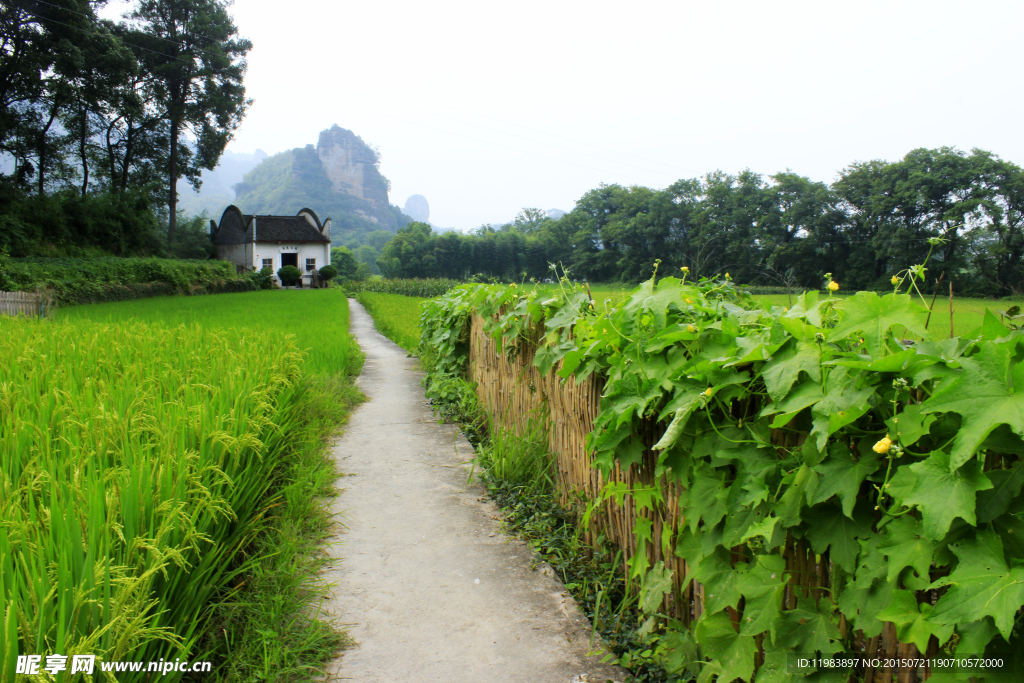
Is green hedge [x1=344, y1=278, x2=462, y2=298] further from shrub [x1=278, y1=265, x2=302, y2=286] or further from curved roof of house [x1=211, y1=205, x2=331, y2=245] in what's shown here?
curved roof of house [x1=211, y1=205, x2=331, y2=245]

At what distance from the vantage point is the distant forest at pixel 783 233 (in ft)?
76.4

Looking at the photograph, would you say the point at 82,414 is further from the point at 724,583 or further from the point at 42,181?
the point at 42,181

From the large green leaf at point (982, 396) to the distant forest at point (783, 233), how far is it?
0.43 m

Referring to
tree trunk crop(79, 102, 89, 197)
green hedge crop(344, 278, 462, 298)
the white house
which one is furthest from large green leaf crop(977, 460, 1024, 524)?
the white house

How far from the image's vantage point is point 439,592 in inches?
101

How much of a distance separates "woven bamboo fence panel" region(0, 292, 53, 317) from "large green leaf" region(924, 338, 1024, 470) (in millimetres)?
15281

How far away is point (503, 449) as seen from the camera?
3986 millimetres

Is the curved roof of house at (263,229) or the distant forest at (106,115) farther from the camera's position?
the curved roof of house at (263,229)

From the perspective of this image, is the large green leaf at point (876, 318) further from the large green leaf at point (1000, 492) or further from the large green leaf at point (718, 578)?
the large green leaf at point (718, 578)

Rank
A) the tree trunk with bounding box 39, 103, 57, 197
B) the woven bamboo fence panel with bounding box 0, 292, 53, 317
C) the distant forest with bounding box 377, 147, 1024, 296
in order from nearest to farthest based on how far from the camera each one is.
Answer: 1. the woven bamboo fence panel with bounding box 0, 292, 53, 317
2. the distant forest with bounding box 377, 147, 1024, 296
3. the tree trunk with bounding box 39, 103, 57, 197

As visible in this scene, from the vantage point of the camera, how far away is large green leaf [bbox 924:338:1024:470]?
0.98 m

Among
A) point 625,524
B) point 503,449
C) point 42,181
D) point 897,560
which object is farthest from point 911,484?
point 42,181

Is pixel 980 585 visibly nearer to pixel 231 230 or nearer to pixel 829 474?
pixel 829 474

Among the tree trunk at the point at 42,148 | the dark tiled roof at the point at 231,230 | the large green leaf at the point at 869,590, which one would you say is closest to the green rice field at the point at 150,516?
the large green leaf at the point at 869,590
